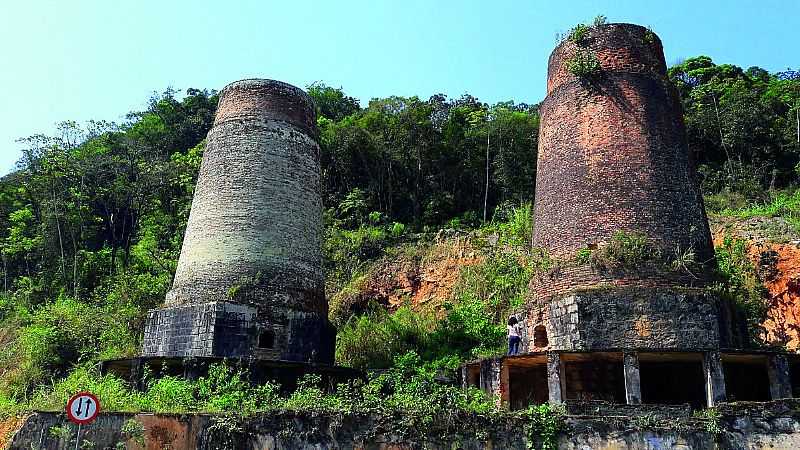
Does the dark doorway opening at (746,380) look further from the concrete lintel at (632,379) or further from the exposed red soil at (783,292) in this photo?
the exposed red soil at (783,292)

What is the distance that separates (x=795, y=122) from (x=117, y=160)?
100ft

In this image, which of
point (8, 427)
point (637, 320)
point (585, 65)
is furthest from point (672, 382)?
point (8, 427)

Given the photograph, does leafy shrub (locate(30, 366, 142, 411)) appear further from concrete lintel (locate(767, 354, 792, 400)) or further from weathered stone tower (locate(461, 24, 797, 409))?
concrete lintel (locate(767, 354, 792, 400))

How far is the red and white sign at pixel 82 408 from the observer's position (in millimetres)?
8453

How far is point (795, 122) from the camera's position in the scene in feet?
96.6

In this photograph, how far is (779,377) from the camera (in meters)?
11.0

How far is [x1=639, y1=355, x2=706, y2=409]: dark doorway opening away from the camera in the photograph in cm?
1199

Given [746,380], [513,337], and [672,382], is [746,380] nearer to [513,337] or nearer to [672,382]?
[672,382]

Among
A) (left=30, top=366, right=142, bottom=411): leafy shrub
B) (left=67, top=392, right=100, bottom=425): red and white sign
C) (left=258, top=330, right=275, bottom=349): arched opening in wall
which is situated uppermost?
(left=258, top=330, right=275, bottom=349): arched opening in wall

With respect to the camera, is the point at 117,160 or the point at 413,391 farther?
the point at 117,160

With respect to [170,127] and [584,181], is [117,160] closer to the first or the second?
[170,127]

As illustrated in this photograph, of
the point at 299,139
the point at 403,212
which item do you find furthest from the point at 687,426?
the point at 403,212

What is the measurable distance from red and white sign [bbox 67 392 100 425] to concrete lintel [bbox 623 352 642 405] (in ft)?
24.9

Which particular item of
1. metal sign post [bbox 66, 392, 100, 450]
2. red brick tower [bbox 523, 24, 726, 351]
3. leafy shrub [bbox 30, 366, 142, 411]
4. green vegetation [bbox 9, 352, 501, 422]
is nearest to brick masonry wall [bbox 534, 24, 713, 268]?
red brick tower [bbox 523, 24, 726, 351]
